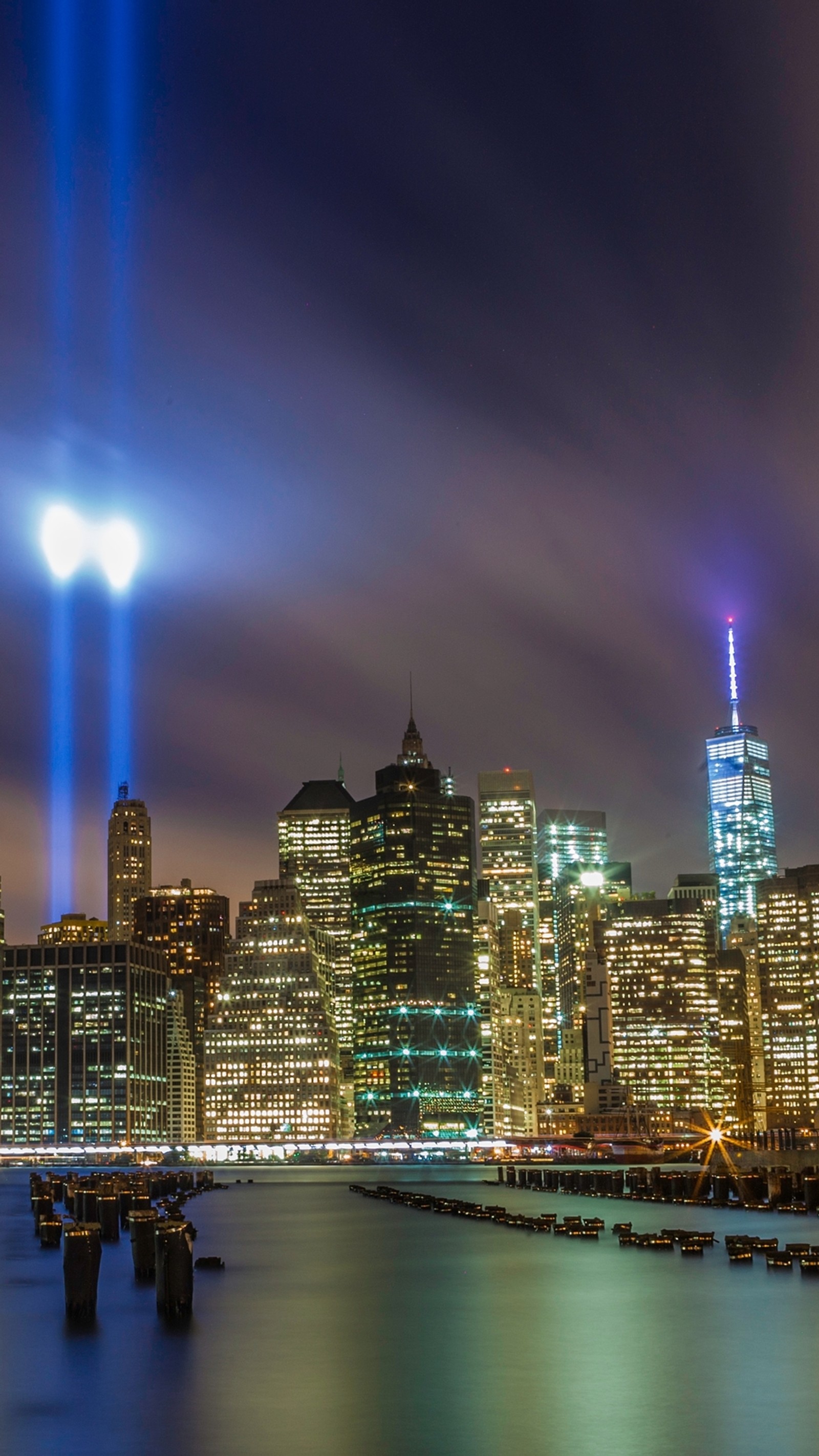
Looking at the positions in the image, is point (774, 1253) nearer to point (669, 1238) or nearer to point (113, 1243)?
point (669, 1238)

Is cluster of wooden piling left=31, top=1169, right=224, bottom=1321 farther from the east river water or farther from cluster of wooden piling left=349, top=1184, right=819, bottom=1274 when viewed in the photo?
cluster of wooden piling left=349, top=1184, right=819, bottom=1274

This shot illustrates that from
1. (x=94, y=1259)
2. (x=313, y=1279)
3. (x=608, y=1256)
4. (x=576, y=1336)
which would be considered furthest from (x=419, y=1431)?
(x=608, y=1256)

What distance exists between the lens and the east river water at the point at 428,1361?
57.1m

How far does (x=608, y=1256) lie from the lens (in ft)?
382

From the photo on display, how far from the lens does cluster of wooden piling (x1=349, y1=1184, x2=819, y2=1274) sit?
105 meters

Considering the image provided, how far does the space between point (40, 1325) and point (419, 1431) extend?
1331 inches

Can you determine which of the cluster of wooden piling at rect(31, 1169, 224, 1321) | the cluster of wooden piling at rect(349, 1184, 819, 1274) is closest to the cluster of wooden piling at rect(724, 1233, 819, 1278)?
the cluster of wooden piling at rect(349, 1184, 819, 1274)

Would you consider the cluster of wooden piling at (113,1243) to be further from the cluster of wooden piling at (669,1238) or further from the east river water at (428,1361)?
the cluster of wooden piling at (669,1238)

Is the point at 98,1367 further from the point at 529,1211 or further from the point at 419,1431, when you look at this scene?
the point at 529,1211

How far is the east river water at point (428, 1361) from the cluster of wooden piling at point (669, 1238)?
2059 mm

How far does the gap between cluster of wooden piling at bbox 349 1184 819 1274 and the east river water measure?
81.1 inches

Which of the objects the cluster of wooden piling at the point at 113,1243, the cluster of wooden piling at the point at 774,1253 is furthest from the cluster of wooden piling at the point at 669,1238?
the cluster of wooden piling at the point at 113,1243

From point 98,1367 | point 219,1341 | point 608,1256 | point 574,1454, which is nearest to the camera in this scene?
point 574,1454

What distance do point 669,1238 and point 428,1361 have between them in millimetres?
54123
